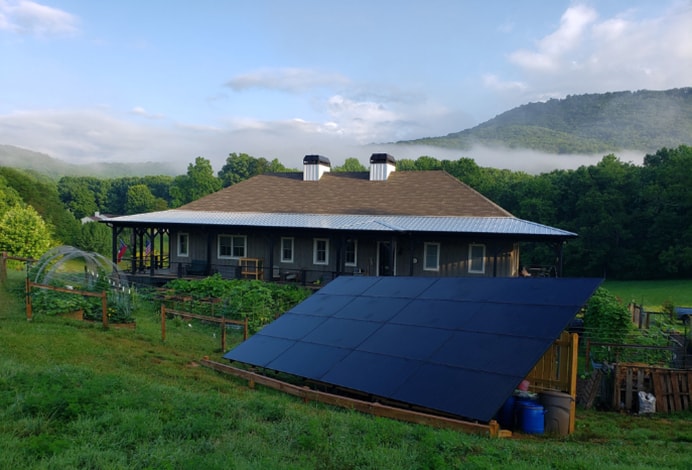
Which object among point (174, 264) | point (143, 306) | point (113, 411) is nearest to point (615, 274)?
point (174, 264)

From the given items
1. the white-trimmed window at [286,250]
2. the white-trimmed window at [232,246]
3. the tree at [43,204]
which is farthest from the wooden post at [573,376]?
the tree at [43,204]

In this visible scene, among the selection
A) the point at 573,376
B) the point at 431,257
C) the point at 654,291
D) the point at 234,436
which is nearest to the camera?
the point at 234,436

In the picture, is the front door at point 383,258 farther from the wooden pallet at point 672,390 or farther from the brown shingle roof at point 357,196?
the wooden pallet at point 672,390

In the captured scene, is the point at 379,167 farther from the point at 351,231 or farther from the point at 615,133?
the point at 615,133

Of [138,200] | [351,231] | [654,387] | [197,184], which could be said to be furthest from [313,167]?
[138,200]

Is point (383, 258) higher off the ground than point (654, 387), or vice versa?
point (383, 258)

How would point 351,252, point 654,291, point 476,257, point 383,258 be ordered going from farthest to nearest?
point 654,291 → point 351,252 → point 383,258 → point 476,257
